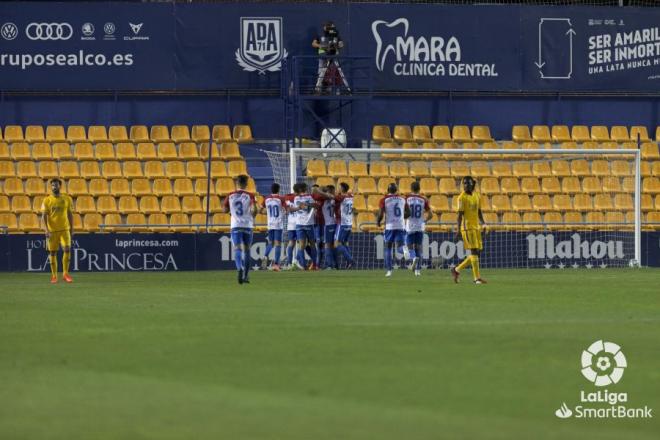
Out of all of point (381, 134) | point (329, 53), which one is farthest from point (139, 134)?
point (381, 134)

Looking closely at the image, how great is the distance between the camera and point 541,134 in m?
41.3

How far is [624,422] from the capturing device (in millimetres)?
8562

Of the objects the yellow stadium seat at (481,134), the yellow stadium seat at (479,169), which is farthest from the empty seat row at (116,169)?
the yellow stadium seat at (481,134)

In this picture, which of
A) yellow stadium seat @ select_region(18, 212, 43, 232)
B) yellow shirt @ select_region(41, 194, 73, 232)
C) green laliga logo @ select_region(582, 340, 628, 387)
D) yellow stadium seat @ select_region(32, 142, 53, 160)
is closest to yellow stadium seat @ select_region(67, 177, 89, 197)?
yellow stadium seat @ select_region(32, 142, 53, 160)

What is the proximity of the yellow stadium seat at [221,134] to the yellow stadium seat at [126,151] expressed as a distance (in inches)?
98.5

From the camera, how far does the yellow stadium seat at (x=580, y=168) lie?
39344 mm

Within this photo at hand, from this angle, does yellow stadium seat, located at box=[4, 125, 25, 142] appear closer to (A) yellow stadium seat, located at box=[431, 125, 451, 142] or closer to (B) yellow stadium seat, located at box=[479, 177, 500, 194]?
(A) yellow stadium seat, located at box=[431, 125, 451, 142]

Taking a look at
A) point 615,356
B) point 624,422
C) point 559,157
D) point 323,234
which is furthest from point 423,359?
point 559,157

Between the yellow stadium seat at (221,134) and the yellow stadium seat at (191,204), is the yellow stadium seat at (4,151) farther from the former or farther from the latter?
the yellow stadium seat at (221,134)

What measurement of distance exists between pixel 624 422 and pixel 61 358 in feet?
18.6

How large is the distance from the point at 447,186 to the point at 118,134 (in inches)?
371

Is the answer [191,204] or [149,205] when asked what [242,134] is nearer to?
[191,204]

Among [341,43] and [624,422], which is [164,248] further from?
[624,422]

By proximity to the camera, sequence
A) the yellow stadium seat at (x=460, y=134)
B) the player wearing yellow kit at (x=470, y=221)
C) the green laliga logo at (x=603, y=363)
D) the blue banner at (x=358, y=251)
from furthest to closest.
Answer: the yellow stadium seat at (x=460, y=134) → the blue banner at (x=358, y=251) → the player wearing yellow kit at (x=470, y=221) → the green laliga logo at (x=603, y=363)
